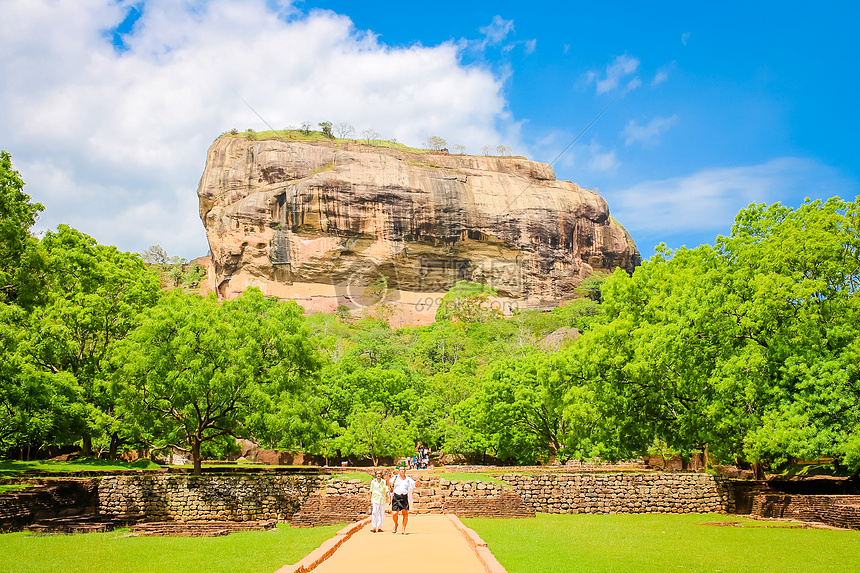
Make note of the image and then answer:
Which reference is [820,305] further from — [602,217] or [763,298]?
[602,217]

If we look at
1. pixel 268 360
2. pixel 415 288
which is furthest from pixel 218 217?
pixel 268 360

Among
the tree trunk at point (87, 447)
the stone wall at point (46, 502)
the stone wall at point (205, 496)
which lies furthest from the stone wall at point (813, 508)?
the tree trunk at point (87, 447)

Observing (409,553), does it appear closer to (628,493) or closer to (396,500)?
(396,500)

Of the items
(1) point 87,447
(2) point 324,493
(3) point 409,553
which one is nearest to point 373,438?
(1) point 87,447

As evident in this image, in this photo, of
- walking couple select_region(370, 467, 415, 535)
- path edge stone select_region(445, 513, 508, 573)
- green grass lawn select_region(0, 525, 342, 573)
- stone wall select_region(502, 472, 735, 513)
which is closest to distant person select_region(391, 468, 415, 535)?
walking couple select_region(370, 467, 415, 535)

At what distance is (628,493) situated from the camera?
18.8 m

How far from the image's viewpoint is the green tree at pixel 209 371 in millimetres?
20812

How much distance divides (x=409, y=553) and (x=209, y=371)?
13152mm

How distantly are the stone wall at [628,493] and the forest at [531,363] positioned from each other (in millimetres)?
1261

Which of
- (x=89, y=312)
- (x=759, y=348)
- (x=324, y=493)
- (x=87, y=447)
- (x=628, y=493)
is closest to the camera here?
(x=759, y=348)

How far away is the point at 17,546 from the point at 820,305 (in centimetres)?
1919

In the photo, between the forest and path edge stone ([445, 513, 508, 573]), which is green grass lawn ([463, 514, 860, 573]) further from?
the forest

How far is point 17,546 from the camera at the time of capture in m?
12.5

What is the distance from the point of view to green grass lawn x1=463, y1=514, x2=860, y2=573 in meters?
9.64
